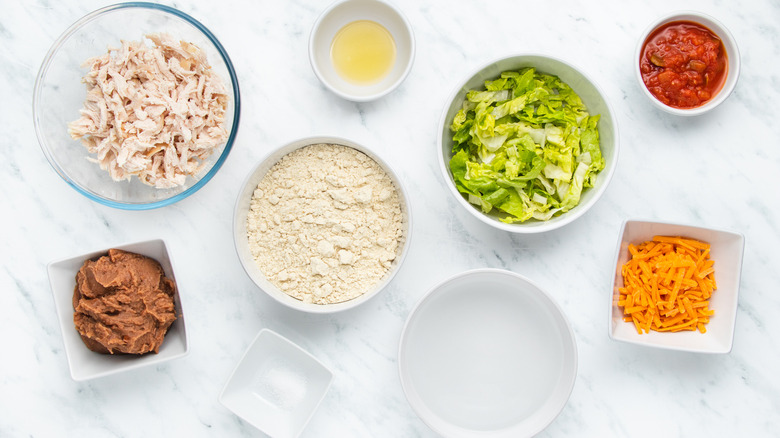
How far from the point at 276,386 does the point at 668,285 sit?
1.37 m

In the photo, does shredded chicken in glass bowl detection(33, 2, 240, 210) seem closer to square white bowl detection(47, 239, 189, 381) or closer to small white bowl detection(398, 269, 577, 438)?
square white bowl detection(47, 239, 189, 381)

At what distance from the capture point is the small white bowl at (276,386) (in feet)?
6.31

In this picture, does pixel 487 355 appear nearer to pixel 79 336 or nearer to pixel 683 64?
pixel 683 64

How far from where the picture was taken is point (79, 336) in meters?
1.85

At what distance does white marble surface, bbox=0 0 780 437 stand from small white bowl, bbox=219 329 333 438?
102 millimetres

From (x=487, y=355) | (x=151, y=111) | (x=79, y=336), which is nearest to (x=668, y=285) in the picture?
(x=487, y=355)

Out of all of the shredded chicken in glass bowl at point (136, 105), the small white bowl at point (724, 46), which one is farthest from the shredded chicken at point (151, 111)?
the small white bowl at point (724, 46)

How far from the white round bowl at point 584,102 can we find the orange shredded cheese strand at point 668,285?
260 mm

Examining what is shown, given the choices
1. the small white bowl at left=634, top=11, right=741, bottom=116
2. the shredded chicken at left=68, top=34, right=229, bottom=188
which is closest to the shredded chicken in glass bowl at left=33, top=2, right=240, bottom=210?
the shredded chicken at left=68, top=34, right=229, bottom=188

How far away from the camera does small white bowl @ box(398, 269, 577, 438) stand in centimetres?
196

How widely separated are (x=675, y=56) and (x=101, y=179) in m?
1.96

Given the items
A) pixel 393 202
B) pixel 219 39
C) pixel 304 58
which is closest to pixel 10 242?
pixel 219 39

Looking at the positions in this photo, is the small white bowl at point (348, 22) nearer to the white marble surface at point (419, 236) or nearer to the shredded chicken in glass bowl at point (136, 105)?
the white marble surface at point (419, 236)

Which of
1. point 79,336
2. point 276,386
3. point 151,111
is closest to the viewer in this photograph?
point 151,111
